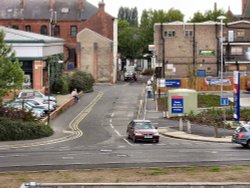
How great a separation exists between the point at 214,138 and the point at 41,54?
3327 cm

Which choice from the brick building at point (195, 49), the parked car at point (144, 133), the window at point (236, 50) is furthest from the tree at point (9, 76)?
the window at point (236, 50)

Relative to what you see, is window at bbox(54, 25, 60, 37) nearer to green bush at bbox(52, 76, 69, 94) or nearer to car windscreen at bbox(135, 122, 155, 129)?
green bush at bbox(52, 76, 69, 94)

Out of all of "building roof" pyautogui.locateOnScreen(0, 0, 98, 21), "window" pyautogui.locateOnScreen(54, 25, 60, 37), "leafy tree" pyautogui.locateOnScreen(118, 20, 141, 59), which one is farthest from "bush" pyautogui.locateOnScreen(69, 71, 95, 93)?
"leafy tree" pyautogui.locateOnScreen(118, 20, 141, 59)

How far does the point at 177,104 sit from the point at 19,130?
55.9ft

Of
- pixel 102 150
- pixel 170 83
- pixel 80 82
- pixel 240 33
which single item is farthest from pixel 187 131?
pixel 240 33

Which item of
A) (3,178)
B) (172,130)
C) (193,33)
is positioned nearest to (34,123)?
(172,130)

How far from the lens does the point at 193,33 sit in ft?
327

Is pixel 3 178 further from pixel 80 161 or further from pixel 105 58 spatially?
pixel 105 58

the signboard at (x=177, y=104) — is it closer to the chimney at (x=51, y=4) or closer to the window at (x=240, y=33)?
the window at (x=240, y=33)

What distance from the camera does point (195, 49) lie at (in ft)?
328

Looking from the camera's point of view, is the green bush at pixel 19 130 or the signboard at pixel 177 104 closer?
the green bush at pixel 19 130

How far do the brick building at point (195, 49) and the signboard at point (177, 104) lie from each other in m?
42.1

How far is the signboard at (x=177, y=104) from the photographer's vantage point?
57.0 metres

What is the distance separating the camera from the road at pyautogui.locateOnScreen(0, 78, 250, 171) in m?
30.2
